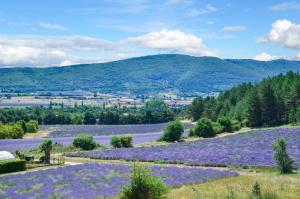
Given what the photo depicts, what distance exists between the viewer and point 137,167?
26797mm

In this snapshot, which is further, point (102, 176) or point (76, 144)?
point (76, 144)

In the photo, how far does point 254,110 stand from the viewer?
4353 inches

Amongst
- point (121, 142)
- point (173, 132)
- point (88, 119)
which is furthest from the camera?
point (88, 119)

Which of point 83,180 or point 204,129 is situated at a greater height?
point 204,129

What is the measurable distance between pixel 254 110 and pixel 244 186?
73.3 metres

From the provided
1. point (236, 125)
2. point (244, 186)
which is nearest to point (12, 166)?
point (244, 186)

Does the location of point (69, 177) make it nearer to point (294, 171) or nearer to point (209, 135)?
point (294, 171)

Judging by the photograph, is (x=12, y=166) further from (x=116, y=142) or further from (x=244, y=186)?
(x=116, y=142)

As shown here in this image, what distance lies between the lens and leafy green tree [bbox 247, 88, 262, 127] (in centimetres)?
11012

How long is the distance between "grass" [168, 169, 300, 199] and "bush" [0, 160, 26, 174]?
22.5 m

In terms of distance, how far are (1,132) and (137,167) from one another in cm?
8847

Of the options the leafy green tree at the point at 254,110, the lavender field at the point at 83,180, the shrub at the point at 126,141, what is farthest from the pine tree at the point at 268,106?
the lavender field at the point at 83,180

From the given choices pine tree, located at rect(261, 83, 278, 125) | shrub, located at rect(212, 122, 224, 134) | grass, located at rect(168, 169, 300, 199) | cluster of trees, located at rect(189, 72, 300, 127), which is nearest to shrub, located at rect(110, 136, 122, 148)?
shrub, located at rect(212, 122, 224, 134)

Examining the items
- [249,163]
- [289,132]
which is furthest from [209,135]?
[249,163]
